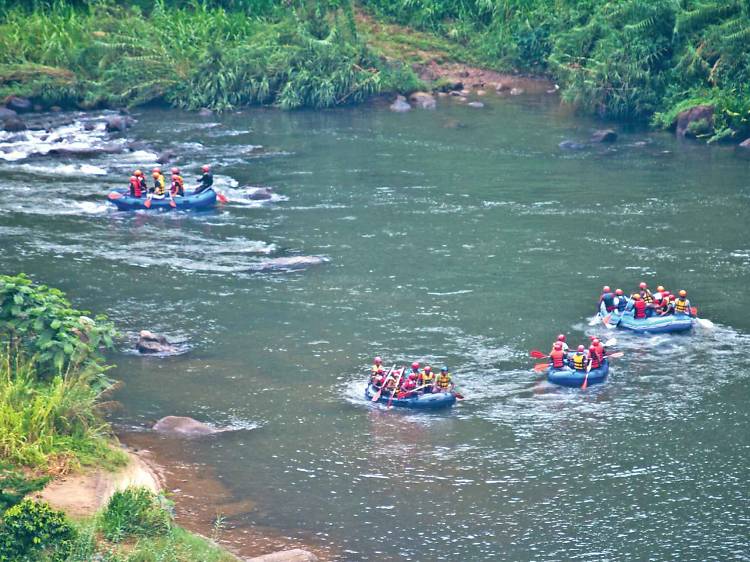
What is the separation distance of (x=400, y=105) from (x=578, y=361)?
33.5 meters

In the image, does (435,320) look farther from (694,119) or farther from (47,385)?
(694,119)

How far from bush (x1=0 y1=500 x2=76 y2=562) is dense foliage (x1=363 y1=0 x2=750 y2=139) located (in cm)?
3901

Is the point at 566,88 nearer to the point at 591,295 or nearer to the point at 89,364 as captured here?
the point at 591,295

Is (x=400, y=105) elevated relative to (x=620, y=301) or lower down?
elevated

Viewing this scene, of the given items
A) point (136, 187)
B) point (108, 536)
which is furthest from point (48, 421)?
point (136, 187)

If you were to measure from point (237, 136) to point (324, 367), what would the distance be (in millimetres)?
26184

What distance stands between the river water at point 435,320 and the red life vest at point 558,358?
1.86ft

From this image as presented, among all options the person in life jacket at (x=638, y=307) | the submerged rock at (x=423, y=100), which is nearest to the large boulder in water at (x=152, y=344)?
the person in life jacket at (x=638, y=307)

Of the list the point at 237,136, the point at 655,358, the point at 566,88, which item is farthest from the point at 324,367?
the point at 566,88

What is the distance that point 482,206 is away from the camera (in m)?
41.8

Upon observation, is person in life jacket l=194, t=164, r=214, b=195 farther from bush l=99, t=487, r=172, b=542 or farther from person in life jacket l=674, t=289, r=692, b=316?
bush l=99, t=487, r=172, b=542

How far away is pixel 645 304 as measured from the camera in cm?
3123

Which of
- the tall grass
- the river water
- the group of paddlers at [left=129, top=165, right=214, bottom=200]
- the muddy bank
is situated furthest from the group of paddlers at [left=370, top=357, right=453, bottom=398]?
the group of paddlers at [left=129, top=165, right=214, bottom=200]

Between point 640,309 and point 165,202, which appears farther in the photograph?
point 165,202
